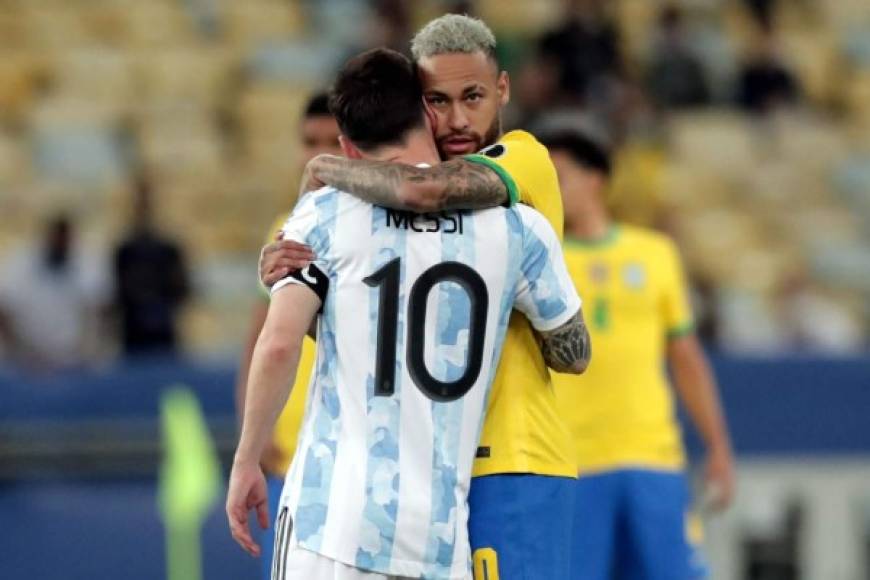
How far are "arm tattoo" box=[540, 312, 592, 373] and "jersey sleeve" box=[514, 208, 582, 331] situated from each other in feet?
0.09

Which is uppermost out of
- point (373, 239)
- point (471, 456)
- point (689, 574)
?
point (373, 239)

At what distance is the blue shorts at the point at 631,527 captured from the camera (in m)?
8.80

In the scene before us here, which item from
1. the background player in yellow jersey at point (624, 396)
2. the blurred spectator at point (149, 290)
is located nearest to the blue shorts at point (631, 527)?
the background player in yellow jersey at point (624, 396)

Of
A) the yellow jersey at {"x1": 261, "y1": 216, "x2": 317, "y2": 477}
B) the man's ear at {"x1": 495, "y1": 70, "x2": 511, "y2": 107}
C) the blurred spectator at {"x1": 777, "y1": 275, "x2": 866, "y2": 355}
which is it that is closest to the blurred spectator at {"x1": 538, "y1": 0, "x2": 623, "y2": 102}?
the blurred spectator at {"x1": 777, "y1": 275, "x2": 866, "y2": 355}

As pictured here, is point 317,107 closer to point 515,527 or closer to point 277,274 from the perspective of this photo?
point 277,274

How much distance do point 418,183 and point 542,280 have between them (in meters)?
0.48

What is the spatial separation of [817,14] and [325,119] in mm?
11346

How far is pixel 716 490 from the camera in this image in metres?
9.30

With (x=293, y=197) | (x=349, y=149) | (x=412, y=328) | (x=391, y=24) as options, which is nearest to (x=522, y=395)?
(x=412, y=328)

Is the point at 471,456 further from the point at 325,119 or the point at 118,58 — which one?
the point at 118,58

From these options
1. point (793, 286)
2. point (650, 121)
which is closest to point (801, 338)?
point (793, 286)

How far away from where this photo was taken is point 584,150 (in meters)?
8.98

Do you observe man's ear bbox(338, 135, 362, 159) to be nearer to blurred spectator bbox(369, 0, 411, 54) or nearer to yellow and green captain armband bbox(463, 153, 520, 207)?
yellow and green captain armband bbox(463, 153, 520, 207)

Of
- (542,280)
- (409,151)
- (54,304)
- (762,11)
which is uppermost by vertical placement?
(762,11)
